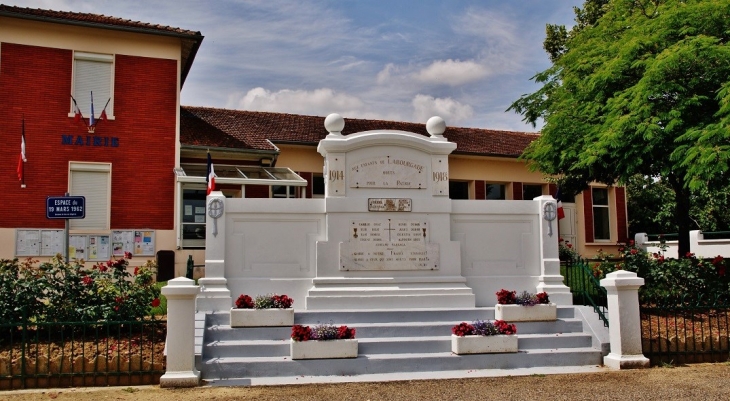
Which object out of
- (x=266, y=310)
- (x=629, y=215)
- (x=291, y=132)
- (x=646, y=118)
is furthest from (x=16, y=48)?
(x=629, y=215)

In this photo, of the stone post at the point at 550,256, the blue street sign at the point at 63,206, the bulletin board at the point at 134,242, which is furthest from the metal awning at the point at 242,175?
the stone post at the point at 550,256

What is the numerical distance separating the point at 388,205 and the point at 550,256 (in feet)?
10.1

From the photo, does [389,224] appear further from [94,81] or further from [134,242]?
[94,81]

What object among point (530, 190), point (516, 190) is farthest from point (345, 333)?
point (530, 190)

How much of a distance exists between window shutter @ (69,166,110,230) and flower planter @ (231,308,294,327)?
424 inches

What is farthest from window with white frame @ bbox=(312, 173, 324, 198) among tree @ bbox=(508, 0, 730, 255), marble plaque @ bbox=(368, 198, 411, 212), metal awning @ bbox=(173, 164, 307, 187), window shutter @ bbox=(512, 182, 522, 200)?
marble plaque @ bbox=(368, 198, 411, 212)

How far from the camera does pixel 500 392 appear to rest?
763 centimetres

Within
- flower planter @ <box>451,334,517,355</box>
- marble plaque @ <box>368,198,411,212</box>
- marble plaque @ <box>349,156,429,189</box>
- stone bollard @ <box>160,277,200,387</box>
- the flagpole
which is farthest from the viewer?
the flagpole

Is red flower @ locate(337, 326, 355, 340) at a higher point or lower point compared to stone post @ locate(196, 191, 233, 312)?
lower

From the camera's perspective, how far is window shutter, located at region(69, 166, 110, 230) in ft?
60.4

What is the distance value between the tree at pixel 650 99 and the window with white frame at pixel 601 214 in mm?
12688

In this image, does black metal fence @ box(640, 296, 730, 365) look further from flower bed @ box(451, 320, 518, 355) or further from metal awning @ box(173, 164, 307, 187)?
metal awning @ box(173, 164, 307, 187)

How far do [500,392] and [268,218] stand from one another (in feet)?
16.1

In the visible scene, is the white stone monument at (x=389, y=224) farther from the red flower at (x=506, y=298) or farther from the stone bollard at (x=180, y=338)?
the stone bollard at (x=180, y=338)
